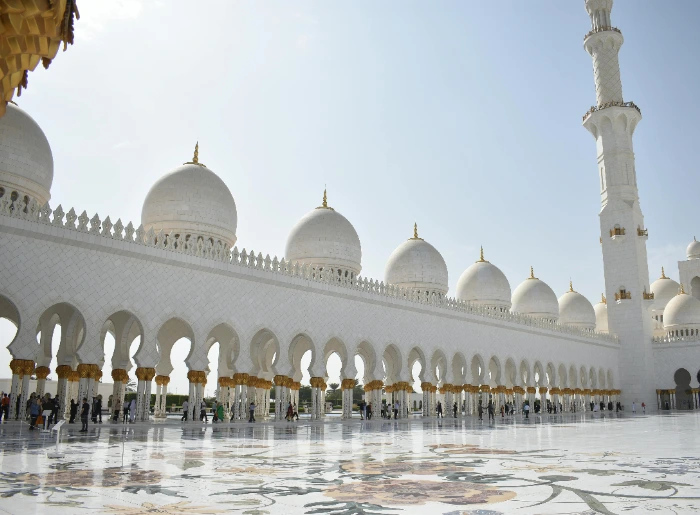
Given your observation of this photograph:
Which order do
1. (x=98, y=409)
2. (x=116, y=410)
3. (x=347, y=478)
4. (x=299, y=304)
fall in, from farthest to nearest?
1. (x=299, y=304)
2. (x=116, y=410)
3. (x=98, y=409)
4. (x=347, y=478)

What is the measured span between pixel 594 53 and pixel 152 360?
25.0 m

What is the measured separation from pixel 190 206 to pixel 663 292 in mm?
30739

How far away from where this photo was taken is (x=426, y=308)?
67.7 feet

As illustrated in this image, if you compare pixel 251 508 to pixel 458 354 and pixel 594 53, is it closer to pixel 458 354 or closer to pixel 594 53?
pixel 458 354

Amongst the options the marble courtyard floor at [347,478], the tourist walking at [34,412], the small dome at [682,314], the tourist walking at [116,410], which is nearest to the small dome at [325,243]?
the tourist walking at [116,410]

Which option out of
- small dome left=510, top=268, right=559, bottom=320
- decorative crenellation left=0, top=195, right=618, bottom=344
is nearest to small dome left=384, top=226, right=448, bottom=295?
decorative crenellation left=0, top=195, right=618, bottom=344

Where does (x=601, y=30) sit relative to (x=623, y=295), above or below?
above

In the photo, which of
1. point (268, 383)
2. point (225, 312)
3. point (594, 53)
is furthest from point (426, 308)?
point (594, 53)

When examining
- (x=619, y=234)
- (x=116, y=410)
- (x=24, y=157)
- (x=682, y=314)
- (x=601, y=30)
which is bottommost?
(x=116, y=410)

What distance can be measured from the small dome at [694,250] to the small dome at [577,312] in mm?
9235

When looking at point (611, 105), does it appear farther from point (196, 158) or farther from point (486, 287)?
point (196, 158)

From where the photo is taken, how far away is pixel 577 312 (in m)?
33.5

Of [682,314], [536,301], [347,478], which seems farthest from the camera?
[682,314]

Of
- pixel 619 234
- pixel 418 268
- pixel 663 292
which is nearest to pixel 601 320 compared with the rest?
pixel 663 292
